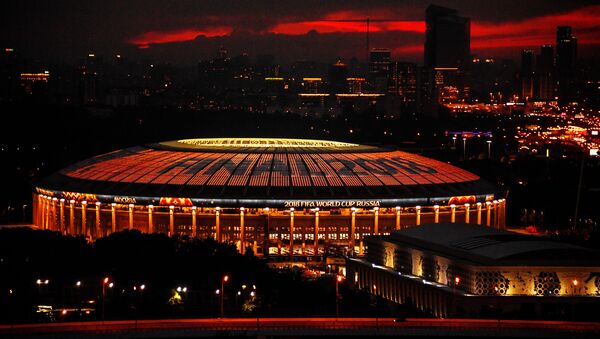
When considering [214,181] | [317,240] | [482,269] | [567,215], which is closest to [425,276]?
[482,269]

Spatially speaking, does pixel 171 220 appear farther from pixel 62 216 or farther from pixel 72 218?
pixel 62 216

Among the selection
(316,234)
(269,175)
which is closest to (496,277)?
(316,234)

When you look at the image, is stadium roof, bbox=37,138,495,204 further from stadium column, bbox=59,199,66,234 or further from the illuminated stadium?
stadium column, bbox=59,199,66,234

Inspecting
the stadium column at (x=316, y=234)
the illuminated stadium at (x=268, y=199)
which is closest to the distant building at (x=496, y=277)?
the stadium column at (x=316, y=234)

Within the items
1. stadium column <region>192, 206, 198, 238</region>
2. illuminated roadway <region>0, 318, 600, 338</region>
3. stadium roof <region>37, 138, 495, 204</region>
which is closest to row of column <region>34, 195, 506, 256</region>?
stadium column <region>192, 206, 198, 238</region>

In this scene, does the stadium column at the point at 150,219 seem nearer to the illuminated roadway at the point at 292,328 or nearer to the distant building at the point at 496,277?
the distant building at the point at 496,277

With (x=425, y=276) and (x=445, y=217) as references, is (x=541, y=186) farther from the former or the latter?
(x=425, y=276)
